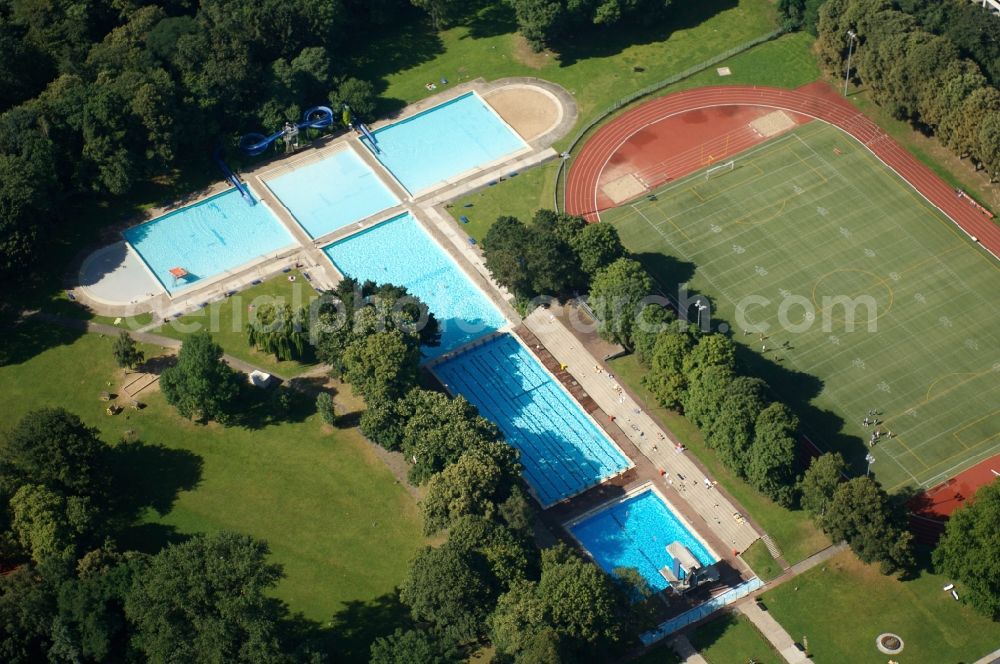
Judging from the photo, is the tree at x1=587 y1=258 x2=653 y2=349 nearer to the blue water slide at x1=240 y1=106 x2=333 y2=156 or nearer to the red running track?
the red running track

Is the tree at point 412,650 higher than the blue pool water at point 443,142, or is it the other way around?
the blue pool water at point 443,142

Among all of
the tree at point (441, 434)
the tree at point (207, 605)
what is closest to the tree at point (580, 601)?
the tree at point (441, 434)

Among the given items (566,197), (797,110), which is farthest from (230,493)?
(797,110)

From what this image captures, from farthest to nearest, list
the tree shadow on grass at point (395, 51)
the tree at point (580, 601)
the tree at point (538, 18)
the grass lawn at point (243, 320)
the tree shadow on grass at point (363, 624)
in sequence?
1. the tree shadow on grass at point (395, 51)
2. the tree at point (538, 18)
3. the grass lawn at point (243, 320)
4. the tree shadow on grass at point (363, 624)
5. the tree at point (580, 601)

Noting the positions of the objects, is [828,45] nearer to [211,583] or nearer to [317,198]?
[317,198]

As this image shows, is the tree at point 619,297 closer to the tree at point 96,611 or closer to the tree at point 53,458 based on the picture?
the tree at point 53,458

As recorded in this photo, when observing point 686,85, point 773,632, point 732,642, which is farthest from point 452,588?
point 686,85
